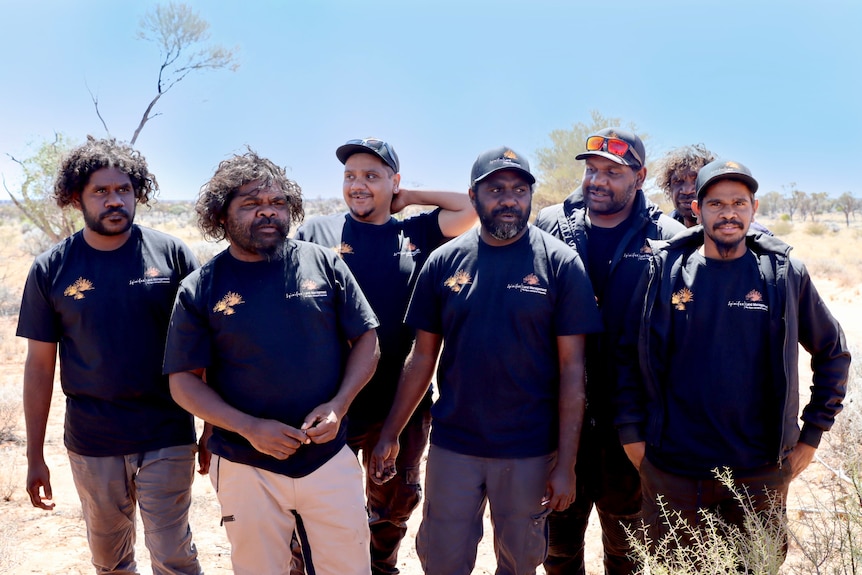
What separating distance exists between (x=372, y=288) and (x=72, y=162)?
1730 mm

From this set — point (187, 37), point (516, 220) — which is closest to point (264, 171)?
point (516, 220)

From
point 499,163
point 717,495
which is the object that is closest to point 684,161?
point 499,163

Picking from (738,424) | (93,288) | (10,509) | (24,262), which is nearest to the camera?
(738,424)

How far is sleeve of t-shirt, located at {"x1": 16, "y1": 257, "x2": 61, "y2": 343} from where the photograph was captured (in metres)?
3.62

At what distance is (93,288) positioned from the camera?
11.7ft

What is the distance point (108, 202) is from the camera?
3.68 m

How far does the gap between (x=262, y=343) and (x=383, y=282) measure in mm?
1133

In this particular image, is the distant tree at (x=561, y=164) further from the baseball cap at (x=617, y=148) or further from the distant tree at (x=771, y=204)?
the distant tree at (x=771, y=204)

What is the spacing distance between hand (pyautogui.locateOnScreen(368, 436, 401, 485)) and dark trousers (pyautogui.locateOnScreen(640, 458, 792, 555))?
1344mm

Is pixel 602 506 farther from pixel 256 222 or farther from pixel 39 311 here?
pixel 39 311

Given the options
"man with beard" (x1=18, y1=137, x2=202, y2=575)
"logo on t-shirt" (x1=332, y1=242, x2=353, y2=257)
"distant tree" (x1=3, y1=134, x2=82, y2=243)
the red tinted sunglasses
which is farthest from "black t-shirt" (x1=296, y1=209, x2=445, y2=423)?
"distant tree" (x1=3, y1=134, x2=82, y2=243)

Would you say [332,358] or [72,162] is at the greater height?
[72,162]

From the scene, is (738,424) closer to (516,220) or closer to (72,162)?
(516,220)

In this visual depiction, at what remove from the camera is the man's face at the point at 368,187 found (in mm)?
4410
